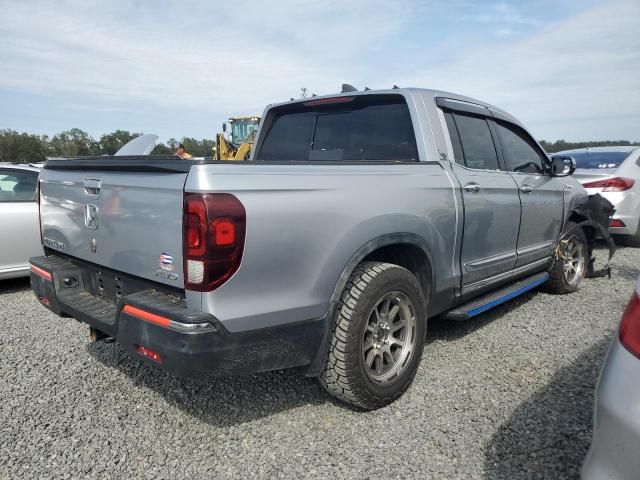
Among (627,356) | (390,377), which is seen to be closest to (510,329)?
(390,377)

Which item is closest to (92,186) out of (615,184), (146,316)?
(146,316)

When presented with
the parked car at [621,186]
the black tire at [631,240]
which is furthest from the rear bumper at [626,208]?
the black tire at [631,240]

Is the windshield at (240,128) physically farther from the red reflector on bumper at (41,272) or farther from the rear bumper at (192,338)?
the rear bumper at (192,338)

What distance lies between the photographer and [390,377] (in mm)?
2789

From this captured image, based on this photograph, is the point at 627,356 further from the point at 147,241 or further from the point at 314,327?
the point at 147,241

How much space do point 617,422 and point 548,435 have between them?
4.25 ft

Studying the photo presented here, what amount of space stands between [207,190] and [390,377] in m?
1.59

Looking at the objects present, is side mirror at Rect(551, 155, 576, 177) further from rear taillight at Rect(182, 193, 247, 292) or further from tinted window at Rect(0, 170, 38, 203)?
tinted window at Rect(0, 170, 38, 203)

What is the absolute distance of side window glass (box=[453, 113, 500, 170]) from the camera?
3564mm

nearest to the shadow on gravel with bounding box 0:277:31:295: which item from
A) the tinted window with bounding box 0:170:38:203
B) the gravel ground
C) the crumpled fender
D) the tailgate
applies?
the tinted window with bounding box 0:170:38:203

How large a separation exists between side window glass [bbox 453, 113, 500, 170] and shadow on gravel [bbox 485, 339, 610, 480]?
165cm

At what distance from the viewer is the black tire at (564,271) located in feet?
16.0

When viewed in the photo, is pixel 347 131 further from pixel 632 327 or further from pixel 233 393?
pixel 632 327

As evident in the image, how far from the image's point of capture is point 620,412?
1.36 m
